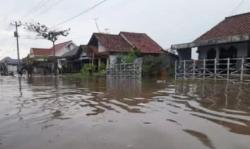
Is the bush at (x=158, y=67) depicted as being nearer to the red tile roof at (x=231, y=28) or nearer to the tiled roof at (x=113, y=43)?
the red tile roof at (x=231, y=28)

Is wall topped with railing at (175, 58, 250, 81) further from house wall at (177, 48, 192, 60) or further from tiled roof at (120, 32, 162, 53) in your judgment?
tiled roof at (120, 32, 162, 53)

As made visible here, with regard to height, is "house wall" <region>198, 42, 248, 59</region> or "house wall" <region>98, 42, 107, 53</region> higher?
"house wall" <region>98, 42, 107, 53</region>

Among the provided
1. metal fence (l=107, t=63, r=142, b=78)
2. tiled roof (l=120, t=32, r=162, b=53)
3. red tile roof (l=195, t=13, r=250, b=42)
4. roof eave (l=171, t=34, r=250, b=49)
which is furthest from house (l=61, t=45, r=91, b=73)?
red tile roof (l=195, t=13, r=250, b=42)

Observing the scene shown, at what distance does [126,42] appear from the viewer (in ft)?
130

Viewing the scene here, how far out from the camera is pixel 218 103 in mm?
9641

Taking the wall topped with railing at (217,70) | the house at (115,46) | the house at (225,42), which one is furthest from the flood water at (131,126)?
the house at (115,46)

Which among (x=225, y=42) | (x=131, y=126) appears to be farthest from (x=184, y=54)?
(x=131, y=126)

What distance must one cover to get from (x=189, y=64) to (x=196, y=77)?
2.17m

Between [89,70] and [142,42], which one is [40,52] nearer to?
[142,42]

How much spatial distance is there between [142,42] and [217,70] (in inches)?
796

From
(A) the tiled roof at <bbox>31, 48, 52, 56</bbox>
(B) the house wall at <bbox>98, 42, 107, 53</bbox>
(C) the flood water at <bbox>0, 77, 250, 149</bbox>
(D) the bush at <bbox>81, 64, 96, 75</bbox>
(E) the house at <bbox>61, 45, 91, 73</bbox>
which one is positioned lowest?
(C) the flood water at <bbox>0, 77, 250, 149</bbox>

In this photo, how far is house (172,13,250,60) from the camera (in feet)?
67.6

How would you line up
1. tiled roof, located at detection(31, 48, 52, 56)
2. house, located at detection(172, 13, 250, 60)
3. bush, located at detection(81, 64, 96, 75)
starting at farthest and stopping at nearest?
1. tiled roof, located at detection(31, 48, 52, 56)
2. bush, located at detection(81, 64, 96, 75)
3. house, located at detection(172, 13, 250, 60)

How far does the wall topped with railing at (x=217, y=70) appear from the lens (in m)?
17.9
